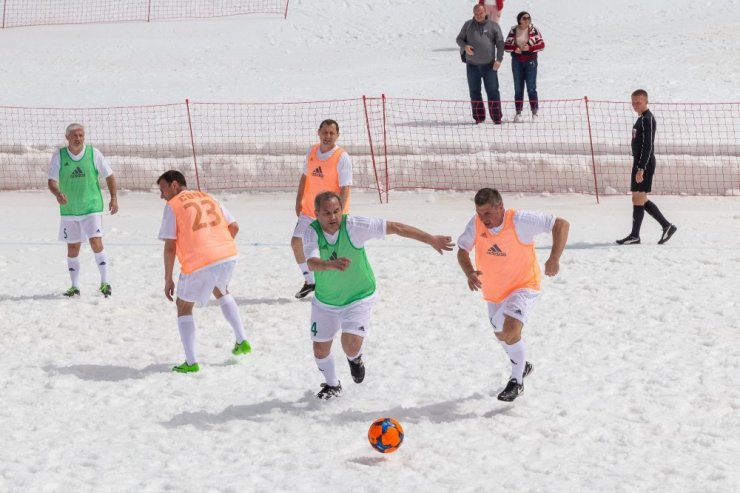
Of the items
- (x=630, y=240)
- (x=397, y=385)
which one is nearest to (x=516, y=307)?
(x=397, y=385)

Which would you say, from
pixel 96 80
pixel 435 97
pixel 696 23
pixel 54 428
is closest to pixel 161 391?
pixel 54 428

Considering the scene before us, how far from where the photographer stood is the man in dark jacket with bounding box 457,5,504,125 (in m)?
17.0

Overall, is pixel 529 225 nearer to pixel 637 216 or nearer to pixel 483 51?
pixel 637 216

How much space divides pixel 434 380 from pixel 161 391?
2056 mm

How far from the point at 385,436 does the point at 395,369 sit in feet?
6.27

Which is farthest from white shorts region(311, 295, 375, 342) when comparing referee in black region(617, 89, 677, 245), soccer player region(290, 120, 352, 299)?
referee in black region(617, 89, 677, 245)

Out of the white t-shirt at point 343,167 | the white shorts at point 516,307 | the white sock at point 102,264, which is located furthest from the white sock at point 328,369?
the white sock at point 102,264

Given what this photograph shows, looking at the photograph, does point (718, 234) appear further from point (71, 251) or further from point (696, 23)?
point (696, 23)

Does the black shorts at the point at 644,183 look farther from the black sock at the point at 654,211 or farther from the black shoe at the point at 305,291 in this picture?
the black shoe at the point at 305,291

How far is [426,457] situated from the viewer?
6.92m

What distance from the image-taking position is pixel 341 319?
7773mm

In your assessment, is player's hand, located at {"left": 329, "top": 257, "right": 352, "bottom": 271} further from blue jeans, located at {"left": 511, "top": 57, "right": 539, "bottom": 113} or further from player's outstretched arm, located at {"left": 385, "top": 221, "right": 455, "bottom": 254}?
blue jeans, located at {"left": 511, "top": 57, "right": 539, "bottom": 113}

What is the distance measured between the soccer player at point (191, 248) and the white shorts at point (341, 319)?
1.07 m

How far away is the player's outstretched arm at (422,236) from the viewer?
287 inches
